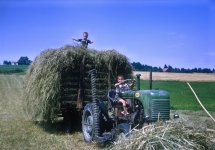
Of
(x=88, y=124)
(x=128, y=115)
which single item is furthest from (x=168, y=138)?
(x=88, y=124)

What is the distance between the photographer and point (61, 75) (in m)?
11.2

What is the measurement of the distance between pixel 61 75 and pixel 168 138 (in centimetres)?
536

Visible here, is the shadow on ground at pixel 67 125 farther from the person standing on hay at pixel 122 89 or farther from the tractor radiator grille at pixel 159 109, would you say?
the tractor radiator grille at pixel 159 109

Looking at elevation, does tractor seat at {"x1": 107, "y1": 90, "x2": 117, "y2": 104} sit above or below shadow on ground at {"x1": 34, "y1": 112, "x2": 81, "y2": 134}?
above

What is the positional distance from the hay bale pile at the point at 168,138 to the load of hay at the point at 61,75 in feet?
14.4

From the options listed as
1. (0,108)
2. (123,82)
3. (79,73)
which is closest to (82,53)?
(79,73)

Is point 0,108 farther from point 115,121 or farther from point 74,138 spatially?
point 115,121

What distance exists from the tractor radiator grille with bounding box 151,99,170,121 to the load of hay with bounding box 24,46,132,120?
3.86 metres

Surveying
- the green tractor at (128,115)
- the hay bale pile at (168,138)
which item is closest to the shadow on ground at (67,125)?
the green tractor at (128,115)

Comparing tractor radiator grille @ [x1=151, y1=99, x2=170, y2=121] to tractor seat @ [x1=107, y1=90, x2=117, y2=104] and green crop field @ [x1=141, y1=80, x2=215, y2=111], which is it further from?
green crop field @ [x1=141, y1=80, x2=215, y2=111]

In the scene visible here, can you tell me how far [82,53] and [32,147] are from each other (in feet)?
12.4

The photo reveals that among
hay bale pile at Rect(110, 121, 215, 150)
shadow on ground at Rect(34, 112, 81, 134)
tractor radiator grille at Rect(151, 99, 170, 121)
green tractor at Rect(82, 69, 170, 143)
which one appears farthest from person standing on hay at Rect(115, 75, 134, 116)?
shadow on ground at Rect(34, 112, 81, 134)

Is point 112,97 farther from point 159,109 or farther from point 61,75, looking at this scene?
point 61,75

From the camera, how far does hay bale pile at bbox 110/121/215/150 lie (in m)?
6.53
